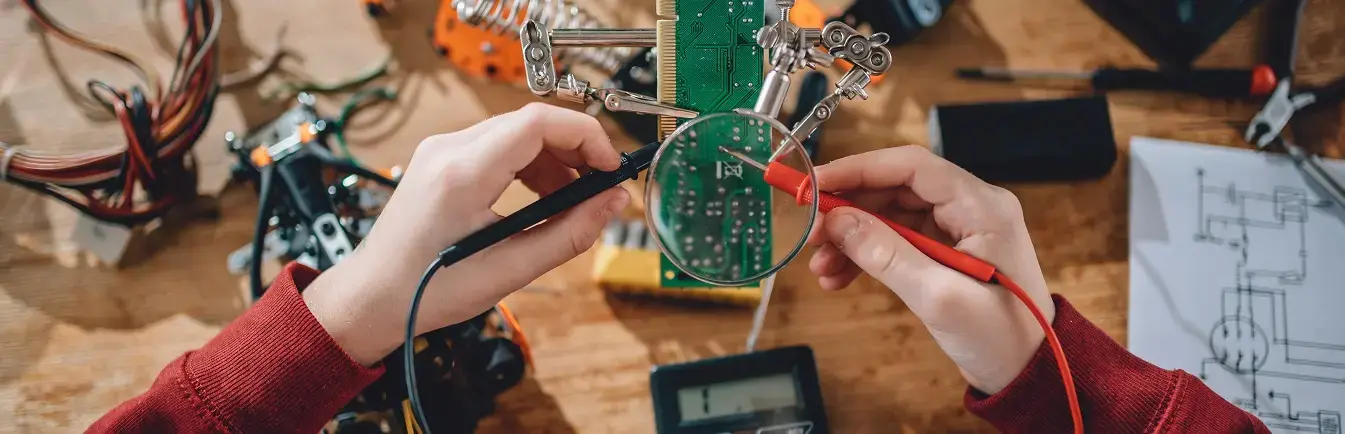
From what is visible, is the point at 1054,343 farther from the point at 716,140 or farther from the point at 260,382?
the point at 260,382

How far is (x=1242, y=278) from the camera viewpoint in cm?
119

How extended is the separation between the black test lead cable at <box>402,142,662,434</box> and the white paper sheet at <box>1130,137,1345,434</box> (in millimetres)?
885

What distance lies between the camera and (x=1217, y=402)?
89 cm

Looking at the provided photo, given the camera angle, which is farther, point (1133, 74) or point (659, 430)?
point (1133, 74)

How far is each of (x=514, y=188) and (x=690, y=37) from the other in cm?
43

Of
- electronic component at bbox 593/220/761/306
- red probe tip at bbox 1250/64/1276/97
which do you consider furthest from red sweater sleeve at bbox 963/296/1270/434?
red probe tip at bbox 1250/64/1276/97

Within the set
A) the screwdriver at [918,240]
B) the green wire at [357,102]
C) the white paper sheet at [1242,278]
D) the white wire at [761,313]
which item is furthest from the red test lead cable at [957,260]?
the green wire at [357,102]

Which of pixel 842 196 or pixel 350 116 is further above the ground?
pixel 350 116

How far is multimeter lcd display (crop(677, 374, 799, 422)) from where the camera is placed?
3.37 feet

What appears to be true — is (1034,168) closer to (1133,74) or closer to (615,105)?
(1133,74)

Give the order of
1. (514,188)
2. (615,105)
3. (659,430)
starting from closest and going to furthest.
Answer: (615,105) < (659,430) < (514,188)

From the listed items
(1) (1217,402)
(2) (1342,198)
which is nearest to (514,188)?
(1) (1217,402)

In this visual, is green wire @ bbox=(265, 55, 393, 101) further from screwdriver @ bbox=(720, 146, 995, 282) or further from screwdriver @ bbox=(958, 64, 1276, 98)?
screwdriver @ bbox=(958, 64, 1276, 98)

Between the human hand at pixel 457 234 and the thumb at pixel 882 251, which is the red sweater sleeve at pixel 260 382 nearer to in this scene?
the human hand at pixel 457 234
